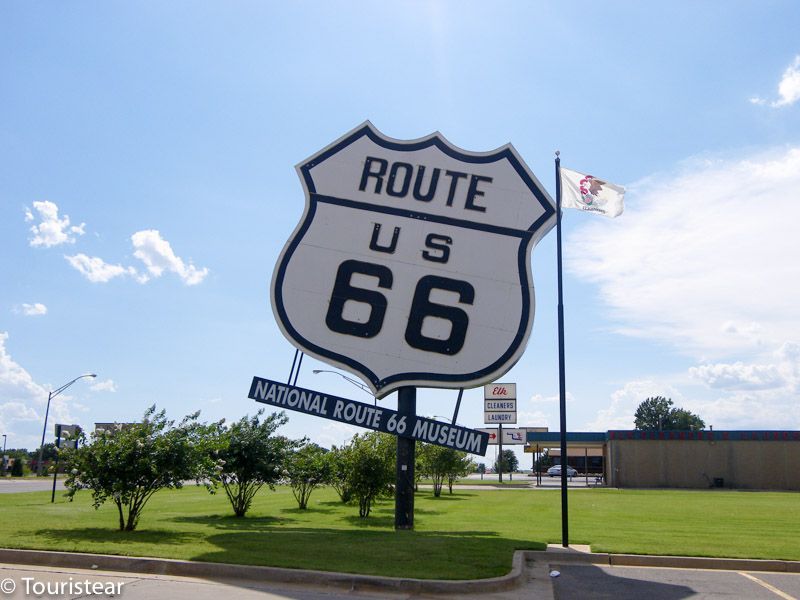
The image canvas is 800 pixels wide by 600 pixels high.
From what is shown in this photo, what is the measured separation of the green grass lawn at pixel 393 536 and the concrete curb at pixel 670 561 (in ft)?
1.70

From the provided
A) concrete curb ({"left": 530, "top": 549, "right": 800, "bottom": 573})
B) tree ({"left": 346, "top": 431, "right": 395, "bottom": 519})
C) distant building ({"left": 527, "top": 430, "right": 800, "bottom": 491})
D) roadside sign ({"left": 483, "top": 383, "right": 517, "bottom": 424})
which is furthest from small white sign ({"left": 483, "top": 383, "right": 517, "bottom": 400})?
concrete curb ({"left": 530, "top": 549, "right": 800, "bottom": 573})

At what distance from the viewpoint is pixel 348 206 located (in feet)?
63.9

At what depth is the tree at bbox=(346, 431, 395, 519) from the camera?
21.4 meters

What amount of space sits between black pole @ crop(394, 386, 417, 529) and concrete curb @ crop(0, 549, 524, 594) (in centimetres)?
644

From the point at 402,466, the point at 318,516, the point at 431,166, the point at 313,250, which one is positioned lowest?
the point at 318,516

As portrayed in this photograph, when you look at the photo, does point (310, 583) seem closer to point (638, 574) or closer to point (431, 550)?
point (431, 550)

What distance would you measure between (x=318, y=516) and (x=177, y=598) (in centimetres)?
1458

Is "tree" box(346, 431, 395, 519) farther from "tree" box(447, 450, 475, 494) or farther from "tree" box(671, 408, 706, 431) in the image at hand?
"tree" box(671, 408, 706, 431)

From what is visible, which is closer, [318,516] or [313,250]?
[313,250]

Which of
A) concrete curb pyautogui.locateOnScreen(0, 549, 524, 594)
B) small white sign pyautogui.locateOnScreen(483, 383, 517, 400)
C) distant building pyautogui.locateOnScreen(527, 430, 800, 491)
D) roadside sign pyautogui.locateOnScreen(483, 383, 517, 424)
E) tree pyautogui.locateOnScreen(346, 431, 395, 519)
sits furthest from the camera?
distant building pyautogui.locateOnScreen(527, 430, 800, 491)

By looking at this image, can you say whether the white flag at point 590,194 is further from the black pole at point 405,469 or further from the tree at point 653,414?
the tree at point 653,414

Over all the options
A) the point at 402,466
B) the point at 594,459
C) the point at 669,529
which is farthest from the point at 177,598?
the point at 594,459

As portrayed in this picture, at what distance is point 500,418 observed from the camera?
5222 centimetres

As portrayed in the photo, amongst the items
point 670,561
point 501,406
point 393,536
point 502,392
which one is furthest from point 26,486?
point 670,561
